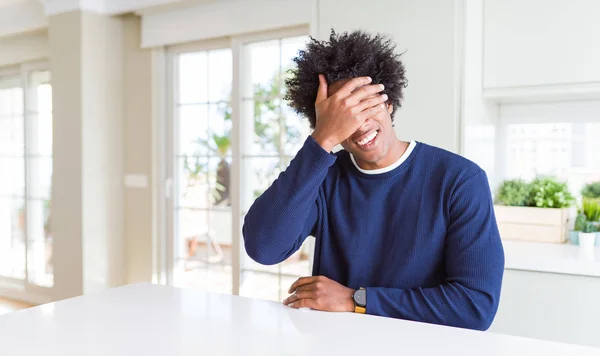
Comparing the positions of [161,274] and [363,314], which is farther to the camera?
[161,274]

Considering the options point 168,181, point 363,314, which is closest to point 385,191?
point 363,314

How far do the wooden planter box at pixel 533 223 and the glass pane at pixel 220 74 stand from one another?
2000 millimetres

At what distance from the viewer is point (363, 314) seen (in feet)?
3.98

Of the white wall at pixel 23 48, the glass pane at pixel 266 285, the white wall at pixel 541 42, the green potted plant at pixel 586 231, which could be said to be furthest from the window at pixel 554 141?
the white wall at pixel 23 48

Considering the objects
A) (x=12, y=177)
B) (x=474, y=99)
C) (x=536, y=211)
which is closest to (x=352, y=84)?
(x=474, y=99)

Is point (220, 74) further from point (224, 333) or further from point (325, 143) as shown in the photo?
point (224, 333)

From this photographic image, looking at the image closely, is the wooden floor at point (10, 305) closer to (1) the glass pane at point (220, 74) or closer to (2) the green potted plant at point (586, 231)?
(1) the glass pane at point (220, 74)

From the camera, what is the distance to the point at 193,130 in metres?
4.01

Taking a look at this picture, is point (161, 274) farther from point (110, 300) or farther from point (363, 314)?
point (363, 314)

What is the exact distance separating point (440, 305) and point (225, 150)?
9.15 ft

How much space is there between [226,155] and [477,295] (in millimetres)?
2787

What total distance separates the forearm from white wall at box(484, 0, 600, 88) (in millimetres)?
1565

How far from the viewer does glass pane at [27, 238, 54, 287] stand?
5.03 meters

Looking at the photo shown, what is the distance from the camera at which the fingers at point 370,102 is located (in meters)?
1.30
